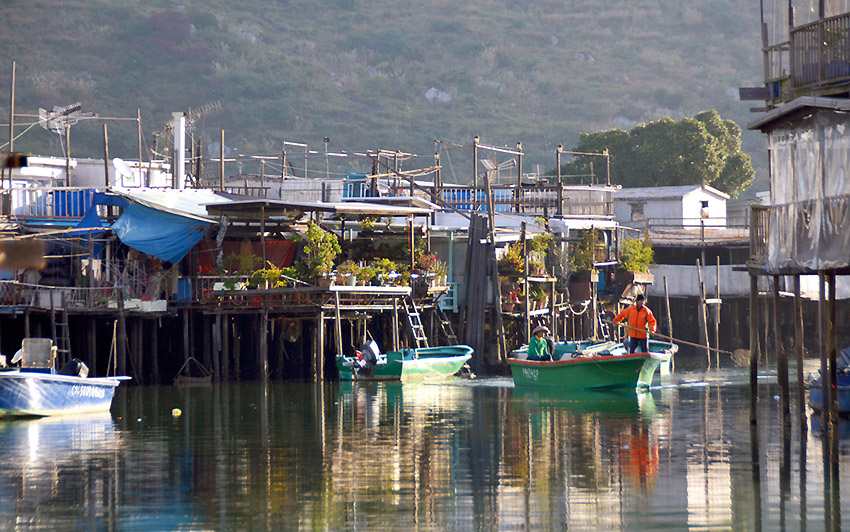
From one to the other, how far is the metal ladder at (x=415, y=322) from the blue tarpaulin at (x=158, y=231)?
6993 mm

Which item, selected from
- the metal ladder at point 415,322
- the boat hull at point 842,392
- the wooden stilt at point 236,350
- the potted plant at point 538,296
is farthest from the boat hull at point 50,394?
the potted plant at point 538,296

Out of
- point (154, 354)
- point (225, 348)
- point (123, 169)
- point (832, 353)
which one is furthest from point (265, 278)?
point (832, 353)

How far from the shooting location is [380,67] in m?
114

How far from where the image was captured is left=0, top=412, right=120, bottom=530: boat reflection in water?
1558 centimetres

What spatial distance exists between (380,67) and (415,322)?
254ft

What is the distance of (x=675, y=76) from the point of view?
382ft

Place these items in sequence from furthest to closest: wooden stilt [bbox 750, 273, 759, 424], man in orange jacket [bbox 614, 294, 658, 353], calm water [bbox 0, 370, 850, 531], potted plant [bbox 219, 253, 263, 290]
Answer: potted plant [bbox 219, 253, 263, 290], man in orange jacket [bbox 614, 294, 658, 353], wooden stilt [bbox 750, 273, 759, 424], calm water [bbox 0, 370, 850, 531]

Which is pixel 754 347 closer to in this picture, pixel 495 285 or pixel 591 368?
pixel 591 368

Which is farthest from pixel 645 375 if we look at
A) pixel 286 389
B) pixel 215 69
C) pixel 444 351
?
pixel 215 69

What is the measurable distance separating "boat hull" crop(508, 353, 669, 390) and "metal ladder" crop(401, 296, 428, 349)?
18.5 feet

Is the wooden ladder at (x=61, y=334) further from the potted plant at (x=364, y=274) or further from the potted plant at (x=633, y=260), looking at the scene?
the potted plant at (x=633, y=260)

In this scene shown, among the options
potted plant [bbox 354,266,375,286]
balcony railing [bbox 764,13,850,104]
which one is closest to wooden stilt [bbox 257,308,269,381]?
potted plant [bbox 354,266,375,286]

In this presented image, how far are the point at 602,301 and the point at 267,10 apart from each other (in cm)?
8304

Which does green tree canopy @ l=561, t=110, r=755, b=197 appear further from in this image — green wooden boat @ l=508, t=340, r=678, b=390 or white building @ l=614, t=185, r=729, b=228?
green wooden boat @ l=508, t=340, r=678, b=390
